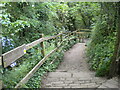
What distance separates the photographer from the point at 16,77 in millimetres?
2738

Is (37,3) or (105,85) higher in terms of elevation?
(37,3)

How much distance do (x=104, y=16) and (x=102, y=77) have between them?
3.72 metres

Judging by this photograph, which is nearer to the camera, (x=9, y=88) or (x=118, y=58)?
(x=9, y=88)

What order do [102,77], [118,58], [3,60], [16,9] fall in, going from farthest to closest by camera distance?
[16,9] < [102,77] < [118,58] < [3,60]

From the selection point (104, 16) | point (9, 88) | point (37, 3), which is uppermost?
point (37, 3)

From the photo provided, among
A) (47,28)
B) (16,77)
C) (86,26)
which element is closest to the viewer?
(16,77)

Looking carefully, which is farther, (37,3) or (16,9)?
(37,3)

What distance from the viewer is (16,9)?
4977 mm

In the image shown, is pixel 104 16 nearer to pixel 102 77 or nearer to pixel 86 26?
pixel 102 77

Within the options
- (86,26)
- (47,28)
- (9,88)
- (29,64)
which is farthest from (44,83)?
(86,26)

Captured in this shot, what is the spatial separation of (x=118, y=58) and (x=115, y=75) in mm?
437

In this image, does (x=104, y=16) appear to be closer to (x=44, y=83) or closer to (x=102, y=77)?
(x=102, y=77)

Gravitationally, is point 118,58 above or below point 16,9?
below

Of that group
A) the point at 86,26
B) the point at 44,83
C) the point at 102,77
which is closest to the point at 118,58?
the point at 102,77
